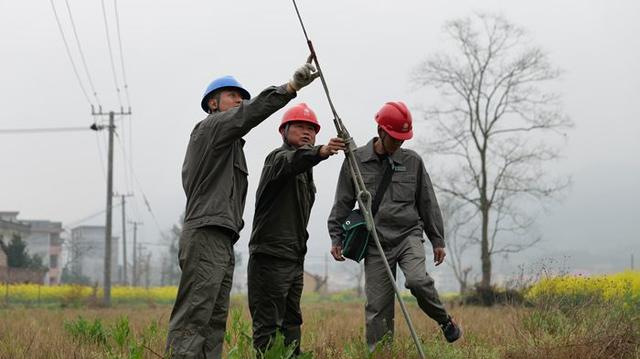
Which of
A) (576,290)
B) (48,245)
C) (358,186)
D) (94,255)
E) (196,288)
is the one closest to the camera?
(358,186)

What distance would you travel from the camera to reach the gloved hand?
3758 mm

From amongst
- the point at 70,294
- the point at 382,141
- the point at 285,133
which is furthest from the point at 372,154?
the point at 70,294

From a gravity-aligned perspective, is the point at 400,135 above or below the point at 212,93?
below

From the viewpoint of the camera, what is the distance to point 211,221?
4.05m

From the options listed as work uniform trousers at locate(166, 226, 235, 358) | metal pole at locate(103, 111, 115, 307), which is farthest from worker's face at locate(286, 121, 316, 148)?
metal pole at locate(103, 111, 115, 307)

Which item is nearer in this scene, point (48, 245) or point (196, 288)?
point (196, 288)

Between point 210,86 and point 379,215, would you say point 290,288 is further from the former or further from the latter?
point 210,86

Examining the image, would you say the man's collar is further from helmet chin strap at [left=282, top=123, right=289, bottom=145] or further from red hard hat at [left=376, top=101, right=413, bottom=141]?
helmet chin strap at [left=282, top=123, right=289, bottom=145]

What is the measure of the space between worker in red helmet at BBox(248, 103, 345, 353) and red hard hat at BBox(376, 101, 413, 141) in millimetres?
492

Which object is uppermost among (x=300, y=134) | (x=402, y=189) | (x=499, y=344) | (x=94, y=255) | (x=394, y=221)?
(x=94, y=255)

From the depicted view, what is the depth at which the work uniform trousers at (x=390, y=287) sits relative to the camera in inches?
205

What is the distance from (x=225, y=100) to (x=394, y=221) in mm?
1648

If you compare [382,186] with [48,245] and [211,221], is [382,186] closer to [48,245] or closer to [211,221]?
[211,221]

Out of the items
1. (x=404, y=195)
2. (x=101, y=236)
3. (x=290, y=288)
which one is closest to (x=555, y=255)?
(x=404, y=195)
